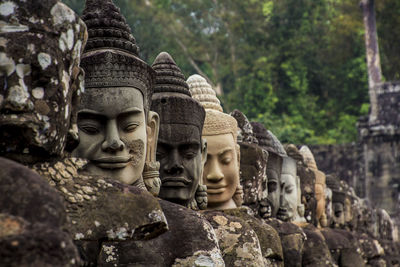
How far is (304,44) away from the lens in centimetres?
3534

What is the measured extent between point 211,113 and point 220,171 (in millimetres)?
526

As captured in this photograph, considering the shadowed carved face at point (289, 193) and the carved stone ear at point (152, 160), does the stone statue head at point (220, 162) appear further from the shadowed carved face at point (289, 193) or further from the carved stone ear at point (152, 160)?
the shadowed carved face at point (289, 193)

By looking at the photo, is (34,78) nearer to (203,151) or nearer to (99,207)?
(99,207)

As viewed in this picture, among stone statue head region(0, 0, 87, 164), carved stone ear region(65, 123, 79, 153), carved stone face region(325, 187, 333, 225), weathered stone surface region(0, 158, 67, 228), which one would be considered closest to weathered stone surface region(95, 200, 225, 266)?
carved stone ear region(65, 123, 79, 153)

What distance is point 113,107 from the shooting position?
4770mm

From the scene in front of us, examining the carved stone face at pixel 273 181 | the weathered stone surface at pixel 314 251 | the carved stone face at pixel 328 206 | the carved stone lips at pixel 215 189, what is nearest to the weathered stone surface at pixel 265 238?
the carved stone lips at pixel 215 189

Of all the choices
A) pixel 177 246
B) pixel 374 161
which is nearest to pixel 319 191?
pixel 177 246

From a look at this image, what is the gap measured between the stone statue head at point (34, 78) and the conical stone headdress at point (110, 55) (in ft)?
4.28

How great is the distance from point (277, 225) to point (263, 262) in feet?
6.62

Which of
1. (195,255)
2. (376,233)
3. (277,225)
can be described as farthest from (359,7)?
(195,255)

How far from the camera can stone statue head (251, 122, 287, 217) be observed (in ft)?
28.6

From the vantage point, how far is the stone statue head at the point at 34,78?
321cm

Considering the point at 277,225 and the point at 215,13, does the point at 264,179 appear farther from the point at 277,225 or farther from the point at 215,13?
the point at 215,13

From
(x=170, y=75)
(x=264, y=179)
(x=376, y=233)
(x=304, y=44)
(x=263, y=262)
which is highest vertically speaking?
(x=304, y=44)
